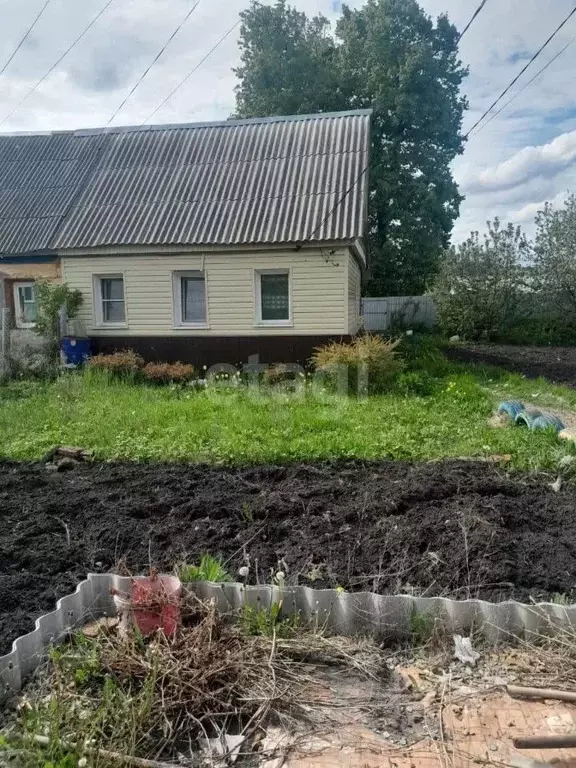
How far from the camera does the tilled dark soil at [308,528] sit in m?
3.67

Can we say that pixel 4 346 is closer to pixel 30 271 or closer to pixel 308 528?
pixel 30 271

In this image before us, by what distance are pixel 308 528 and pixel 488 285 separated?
17.8 m

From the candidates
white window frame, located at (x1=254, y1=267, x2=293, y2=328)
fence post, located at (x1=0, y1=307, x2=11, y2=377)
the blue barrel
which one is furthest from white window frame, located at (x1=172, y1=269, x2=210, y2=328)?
fence post, located at (x1=0, y1=307, x2=11, y2=377)

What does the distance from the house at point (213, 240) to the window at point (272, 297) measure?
2 cm

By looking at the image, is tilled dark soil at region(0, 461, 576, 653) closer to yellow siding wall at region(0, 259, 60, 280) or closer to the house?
the house

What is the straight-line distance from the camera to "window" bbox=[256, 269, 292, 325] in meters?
12.6

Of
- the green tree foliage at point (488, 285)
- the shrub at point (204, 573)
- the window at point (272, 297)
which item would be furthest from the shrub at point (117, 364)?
→ the green tree foliage at point (488, 285)

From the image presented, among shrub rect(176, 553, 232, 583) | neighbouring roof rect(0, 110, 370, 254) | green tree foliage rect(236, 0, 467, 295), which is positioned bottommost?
shrub rect(176, 553, 232, 583)

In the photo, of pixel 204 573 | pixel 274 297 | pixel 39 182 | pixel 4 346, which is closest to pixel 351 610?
pixel 204 573

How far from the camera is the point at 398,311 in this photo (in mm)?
24031

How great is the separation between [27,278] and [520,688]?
1391 centimetres

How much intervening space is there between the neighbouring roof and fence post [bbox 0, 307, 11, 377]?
1.79 meters

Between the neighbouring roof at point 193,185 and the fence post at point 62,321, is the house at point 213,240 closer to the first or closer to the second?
the neighbouring roof at point 193,185

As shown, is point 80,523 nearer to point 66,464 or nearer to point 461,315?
point 66,464
